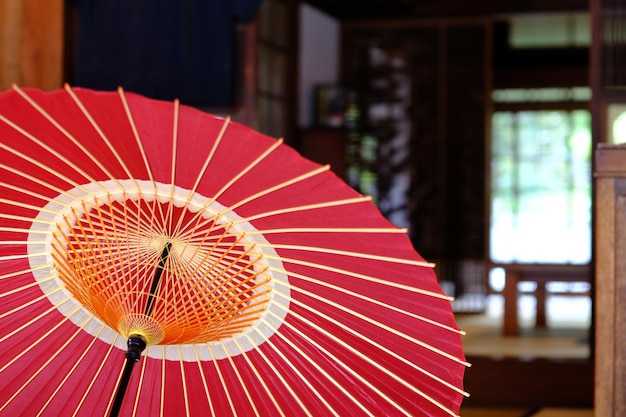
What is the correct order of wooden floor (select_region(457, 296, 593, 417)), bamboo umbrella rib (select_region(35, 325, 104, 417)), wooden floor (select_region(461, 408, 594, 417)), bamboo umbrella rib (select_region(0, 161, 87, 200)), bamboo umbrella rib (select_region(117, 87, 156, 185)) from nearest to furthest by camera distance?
bamboo umbrella rib (select_region(117, 87, 156, 185))
bamboo umbrella rib (select_region(0, 161, 87, 200))
bamboo umbrella rib (select_region(35, 325, 104, 417))
wooden floor (select_region(461, 408, 594, 417))
wooden floor (select_region(457, 296, 593, 417))

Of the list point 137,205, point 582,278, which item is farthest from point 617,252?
point 582,278

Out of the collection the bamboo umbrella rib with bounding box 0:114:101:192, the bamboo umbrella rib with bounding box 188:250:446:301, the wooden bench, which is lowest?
the wooden bench

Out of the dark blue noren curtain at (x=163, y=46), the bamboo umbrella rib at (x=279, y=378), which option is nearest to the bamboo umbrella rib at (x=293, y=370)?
the bamboo umbrella rib at (x=279, y=378)

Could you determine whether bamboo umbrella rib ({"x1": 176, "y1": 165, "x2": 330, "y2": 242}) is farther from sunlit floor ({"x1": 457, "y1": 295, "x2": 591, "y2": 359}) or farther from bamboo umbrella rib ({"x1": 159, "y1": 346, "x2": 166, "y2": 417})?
sunlit floor ({"x1": 457, "y1": 295, "x2": 591, "y2": 359})

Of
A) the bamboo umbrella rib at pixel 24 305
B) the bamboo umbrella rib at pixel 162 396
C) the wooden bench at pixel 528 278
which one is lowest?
the wooden bench at pixel 528 278

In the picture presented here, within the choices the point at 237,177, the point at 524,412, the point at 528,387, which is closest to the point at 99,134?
the point at 237,177

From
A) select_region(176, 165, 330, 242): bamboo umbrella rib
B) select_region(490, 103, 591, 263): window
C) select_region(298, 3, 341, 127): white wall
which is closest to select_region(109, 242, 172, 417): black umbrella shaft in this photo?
select_region(176, 165, 330, 242): bamboo umbrella rib

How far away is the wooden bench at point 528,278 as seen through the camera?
644 cm

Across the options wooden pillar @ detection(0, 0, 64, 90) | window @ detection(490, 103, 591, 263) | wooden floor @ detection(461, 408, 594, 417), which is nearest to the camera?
wooden floor @ detection(461, 408, 594, 417)

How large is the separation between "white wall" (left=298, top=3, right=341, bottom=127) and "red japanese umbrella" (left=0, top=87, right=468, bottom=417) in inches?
243

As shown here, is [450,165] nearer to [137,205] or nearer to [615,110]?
[615,110]

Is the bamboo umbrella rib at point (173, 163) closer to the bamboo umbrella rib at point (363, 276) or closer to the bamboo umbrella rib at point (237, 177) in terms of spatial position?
the bamboo umbrella rib at point (237, 177)

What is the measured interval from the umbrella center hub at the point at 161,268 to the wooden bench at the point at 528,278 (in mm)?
5214

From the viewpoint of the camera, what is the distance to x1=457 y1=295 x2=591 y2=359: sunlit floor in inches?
211
